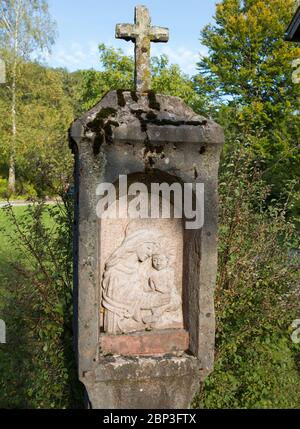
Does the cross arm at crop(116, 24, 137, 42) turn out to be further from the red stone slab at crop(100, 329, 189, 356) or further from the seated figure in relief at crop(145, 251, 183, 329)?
the red stone slab at crop(100, 329, 189, 356)

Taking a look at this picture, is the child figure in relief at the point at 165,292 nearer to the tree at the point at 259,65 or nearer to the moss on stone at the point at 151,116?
the moss on stone at the point at 151,116

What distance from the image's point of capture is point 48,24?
63.9 feet

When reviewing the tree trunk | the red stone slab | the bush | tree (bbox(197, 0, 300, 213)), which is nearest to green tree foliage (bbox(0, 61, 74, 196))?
the tree trunk

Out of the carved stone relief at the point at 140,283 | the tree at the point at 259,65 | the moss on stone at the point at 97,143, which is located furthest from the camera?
the tree at the point at 259,65

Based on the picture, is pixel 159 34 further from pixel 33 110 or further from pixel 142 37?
pixel 33 110

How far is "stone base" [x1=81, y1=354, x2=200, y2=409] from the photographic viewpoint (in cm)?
262

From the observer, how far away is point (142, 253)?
273cm

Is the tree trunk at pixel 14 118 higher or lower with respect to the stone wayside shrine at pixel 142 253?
higher

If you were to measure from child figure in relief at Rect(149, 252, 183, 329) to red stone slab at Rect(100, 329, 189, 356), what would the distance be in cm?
6

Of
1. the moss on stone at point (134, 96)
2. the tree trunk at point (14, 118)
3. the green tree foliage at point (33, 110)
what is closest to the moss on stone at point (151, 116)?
the moss on stone at point (134, 96)

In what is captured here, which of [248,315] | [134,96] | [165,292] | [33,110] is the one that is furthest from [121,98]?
[33,110]

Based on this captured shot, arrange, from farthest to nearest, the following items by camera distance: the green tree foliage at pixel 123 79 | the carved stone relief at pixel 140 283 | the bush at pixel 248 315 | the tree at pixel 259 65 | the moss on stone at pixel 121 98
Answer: the green tree foliage at pixel 123 79 → the tree at pixel 259 65 → the bush at pixel 248 315 → the carved stone relief at pixel 140 283 → the moss on stone at pixel 121 98

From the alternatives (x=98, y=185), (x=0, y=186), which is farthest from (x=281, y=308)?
(x=0, y=186)

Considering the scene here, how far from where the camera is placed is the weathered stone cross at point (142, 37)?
274 cm
